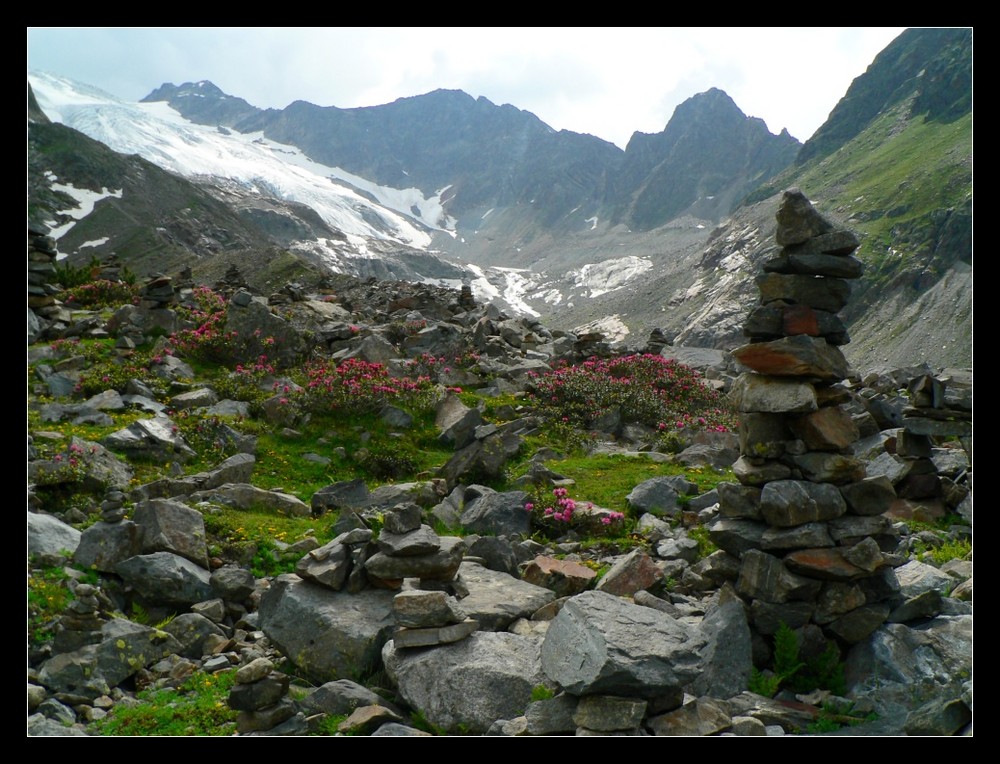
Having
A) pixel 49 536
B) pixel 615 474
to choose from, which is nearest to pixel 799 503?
pixel 615 474

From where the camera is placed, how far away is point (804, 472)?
398 inches

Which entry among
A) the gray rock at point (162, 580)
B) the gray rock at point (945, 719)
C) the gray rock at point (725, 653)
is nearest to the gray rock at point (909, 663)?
the gray rock at point (725, 653)

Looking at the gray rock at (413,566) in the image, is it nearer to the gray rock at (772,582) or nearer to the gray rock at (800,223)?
the gray rock at (772,582)

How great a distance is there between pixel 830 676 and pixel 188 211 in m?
127

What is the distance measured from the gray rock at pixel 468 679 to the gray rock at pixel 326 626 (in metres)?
0.52

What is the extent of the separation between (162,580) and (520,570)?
203 inches

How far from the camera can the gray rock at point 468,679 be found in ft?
25.1

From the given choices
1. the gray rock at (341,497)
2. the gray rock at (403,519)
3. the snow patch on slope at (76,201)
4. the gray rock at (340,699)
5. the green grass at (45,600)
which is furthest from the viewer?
the snow patch on slope at (76,201)

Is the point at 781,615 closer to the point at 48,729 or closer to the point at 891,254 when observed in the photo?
the point at 48,729

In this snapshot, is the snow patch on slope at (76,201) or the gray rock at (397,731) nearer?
the gray rock at (397,731)

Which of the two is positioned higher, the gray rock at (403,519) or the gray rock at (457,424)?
the gray rock at (457,424)

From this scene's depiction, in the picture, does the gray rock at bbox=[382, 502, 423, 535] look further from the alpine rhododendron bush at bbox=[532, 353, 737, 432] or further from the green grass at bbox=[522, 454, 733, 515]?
the alpine rhododendron bush at bbox=[532, 353, 737, 432]
